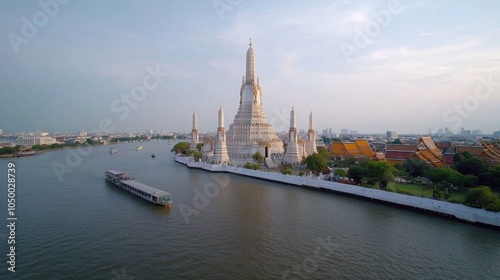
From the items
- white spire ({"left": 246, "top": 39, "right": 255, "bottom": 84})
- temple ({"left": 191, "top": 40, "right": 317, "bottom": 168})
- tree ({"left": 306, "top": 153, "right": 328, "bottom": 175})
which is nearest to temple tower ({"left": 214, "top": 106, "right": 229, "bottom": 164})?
temple ({"left": 191, "top": 40, "right": 317, "bottom": 168})

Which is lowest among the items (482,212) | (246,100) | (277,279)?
(277,279)

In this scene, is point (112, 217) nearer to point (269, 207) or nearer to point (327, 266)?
point (269, 207)

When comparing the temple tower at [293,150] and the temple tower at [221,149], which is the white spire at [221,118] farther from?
the temple tower at [293,150]

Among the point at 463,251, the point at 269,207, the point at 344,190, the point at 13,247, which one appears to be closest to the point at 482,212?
the point at 463,251

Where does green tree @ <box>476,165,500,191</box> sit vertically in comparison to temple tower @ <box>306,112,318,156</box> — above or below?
below

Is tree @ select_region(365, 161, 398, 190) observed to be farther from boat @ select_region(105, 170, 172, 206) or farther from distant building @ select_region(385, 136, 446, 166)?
boat @ select_region(105, 170, 172, 206)

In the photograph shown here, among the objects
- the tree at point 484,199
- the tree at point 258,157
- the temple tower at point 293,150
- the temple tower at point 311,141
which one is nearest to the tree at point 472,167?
the tree at point 484,199
